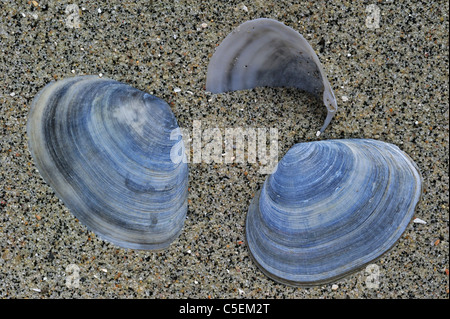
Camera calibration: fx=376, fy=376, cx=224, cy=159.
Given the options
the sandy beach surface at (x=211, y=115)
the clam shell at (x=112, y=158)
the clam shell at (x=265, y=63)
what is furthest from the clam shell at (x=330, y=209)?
the clam shell at (x=112, y=158)

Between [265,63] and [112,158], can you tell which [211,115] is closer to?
[265,63]

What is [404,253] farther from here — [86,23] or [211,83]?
[86,23]

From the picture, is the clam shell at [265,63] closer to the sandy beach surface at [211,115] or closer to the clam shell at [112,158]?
the sandy beach surface at [211,115]

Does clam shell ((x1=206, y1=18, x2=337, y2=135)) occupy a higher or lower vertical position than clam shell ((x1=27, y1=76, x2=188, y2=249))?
higher

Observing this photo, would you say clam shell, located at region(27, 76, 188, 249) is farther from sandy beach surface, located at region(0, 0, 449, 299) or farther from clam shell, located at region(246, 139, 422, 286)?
clam shell, located at region(246, 139, 422, 286)

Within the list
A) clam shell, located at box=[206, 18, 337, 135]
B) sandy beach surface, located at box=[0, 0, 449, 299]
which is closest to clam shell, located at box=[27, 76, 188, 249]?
sandy beach surface, located at box=[0, 0, 449, 299]

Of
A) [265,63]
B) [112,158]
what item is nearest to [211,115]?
[265,63]
